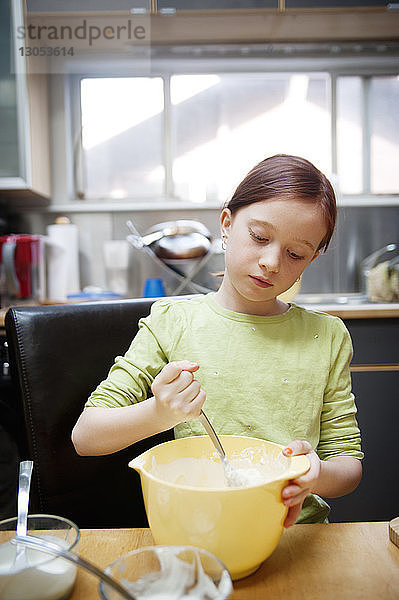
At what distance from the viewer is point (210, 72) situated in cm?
246

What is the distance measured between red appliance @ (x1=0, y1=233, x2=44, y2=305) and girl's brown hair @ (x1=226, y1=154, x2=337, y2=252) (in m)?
1.34

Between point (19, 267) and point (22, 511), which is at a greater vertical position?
point (19, 267)

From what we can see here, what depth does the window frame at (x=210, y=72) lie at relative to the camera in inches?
96.2

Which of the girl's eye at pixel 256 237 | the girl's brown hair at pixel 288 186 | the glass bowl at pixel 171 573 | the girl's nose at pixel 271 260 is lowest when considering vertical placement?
the glass bowl at pixel 171 573

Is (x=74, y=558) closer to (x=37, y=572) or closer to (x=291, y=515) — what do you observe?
(x=37, y=572)

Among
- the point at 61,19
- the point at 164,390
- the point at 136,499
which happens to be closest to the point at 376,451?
the point at 136,499

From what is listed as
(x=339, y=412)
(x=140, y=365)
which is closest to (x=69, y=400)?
(x=140, y=365)

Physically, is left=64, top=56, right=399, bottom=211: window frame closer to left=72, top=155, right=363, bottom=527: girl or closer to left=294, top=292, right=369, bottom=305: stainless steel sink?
left=294, top=292, right=369, bottom=305: stainless steel sink

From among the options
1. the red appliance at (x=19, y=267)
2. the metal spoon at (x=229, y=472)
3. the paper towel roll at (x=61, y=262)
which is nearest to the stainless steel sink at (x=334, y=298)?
the paper towel roll at (x=61, y=262)

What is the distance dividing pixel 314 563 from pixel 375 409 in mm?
1336

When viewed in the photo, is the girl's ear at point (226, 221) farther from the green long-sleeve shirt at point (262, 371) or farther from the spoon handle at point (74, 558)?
the spoon handle at point (74, 558)

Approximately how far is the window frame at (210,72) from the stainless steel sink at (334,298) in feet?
1.42

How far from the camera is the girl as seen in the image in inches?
30.1

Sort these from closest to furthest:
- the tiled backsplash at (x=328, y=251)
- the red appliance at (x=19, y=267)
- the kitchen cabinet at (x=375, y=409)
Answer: the kitchen cabinet at (x=375, y=409) → the red appliance at (x=19, y=267) → the tiled backsplash at (x=328, y=251)
